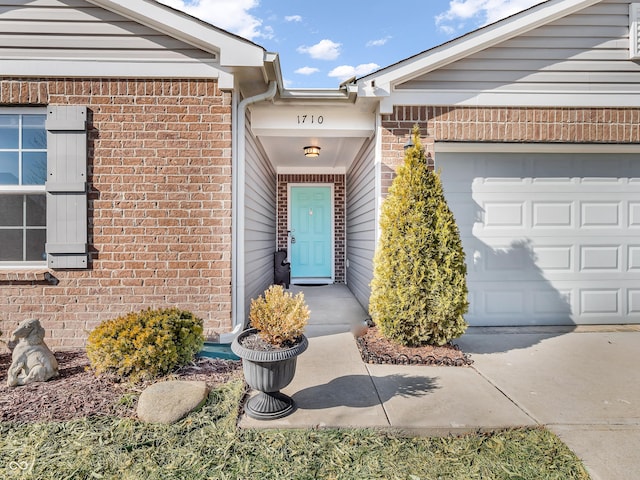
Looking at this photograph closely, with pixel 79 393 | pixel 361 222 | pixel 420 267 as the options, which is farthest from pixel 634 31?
pixel 79 393

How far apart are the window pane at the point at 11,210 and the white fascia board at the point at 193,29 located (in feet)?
6.89

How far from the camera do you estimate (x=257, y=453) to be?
181 cm

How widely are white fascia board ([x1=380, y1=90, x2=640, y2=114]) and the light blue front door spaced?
149 inches

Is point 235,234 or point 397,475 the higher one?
point 235,234

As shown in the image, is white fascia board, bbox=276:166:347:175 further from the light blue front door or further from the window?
the window

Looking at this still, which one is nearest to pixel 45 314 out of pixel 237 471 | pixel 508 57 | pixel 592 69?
pixel 237 471

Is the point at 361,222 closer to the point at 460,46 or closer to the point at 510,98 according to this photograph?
the point at 510,98

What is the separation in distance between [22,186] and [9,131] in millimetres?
572

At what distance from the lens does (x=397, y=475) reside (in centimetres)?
164

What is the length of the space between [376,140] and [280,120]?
116cm

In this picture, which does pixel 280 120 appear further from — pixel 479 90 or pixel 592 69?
pixel 592 69

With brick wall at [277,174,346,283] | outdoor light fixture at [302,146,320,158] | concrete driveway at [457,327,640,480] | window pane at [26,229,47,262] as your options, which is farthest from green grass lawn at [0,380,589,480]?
brick wall at [277,174,346,283]

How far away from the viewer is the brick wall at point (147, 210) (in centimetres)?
333

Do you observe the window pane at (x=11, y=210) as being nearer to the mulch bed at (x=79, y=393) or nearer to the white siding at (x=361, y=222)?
the mulch bed at (x=79, y=393)
